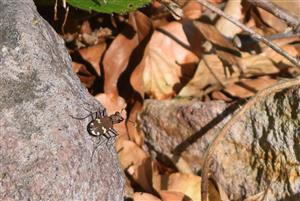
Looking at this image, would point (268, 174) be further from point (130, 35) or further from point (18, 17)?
point (18, 17)

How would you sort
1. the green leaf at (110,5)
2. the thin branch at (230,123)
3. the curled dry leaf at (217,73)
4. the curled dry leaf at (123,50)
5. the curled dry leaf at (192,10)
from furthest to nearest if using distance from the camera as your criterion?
the curled dry leaf at (192,10)
the curled dry leaf at (123,50)
the curled dry leaf at (217,73)
the green leaf at (110,5)
the thin branch at (230,123)

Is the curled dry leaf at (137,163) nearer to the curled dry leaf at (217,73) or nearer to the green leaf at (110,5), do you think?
the curled dry leaf at (217,73)

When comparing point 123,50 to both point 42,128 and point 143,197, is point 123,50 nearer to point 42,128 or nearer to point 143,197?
point 143,197

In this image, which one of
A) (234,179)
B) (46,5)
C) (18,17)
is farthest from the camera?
(46,5)

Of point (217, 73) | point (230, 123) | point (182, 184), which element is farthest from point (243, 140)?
point (217, 73)

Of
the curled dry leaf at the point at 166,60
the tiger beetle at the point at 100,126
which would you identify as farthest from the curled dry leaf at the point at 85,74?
the tiger beetle at the point at 100,126

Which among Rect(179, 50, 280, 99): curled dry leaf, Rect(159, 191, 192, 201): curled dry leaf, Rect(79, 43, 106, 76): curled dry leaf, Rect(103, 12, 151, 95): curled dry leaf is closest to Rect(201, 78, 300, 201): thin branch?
Rect(159, 191, 192, 201): curled dry leaf

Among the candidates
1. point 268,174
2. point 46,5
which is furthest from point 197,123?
point 46,5
